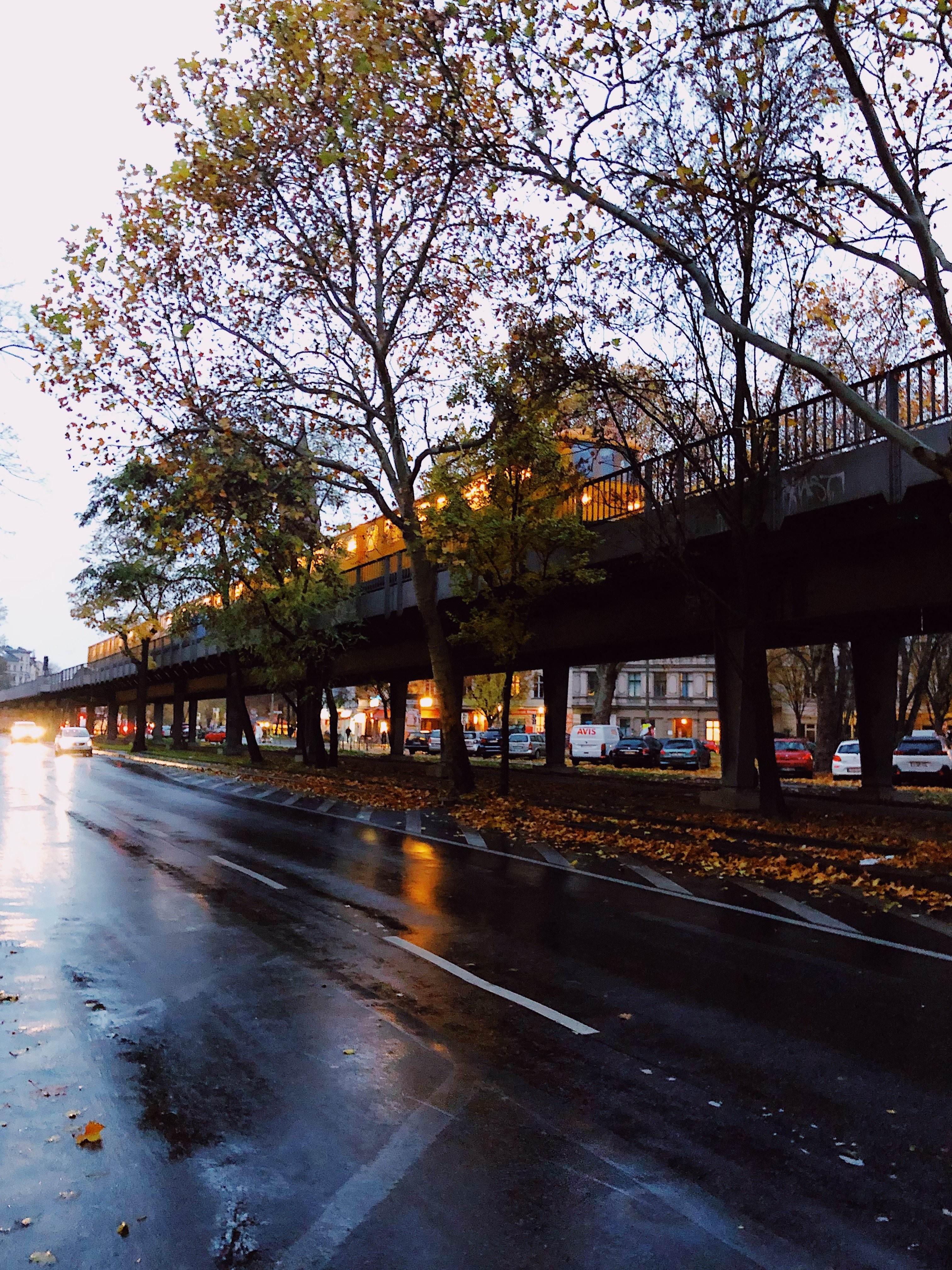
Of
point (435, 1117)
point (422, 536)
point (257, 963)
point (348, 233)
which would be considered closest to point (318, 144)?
point (348, 233)

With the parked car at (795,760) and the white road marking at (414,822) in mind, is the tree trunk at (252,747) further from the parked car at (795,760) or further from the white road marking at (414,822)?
the white road marking at (414,822)

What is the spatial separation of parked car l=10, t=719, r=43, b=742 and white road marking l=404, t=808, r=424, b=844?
62108 mm

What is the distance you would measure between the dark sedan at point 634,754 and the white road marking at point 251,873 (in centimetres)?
4047

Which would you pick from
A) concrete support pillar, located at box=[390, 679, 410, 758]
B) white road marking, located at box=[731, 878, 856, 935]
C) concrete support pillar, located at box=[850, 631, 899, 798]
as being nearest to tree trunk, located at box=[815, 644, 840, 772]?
concrete support pillar, located at box=[850, 631, 899, 798]

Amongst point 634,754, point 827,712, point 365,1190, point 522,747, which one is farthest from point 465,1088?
point 522,747

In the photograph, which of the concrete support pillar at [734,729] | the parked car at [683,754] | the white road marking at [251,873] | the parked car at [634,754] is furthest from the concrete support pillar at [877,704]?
the parked car at [634,754]

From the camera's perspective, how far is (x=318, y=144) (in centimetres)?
1889

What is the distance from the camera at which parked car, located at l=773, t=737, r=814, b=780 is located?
42.7 m

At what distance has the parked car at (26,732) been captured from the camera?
248ft

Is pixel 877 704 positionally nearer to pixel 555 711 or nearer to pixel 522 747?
pixel 555 711

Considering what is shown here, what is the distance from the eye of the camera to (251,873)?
12273 millimetres

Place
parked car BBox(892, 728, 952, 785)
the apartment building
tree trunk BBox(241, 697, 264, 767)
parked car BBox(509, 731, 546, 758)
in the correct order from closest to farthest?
1. parked car BBox(892, 728, 952, 785)
2. tree trunk BBox(241, 697, 264, 767)
3. parked car BBox(509, 731, 546, 758)
4. the apartment building

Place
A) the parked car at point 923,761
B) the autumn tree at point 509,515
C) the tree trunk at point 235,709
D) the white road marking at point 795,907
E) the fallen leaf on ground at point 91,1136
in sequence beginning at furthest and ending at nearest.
A: the tree trunk at point 235,709
the parked car at point 923,761
the autumn tree at point 509,515
the white road marking at point 795,907
the fallen leaf on ground at point 91,1136

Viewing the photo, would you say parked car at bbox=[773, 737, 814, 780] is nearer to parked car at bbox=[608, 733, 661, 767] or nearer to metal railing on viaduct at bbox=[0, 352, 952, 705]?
parked car at bbox=[608, 733, 661, 767]
